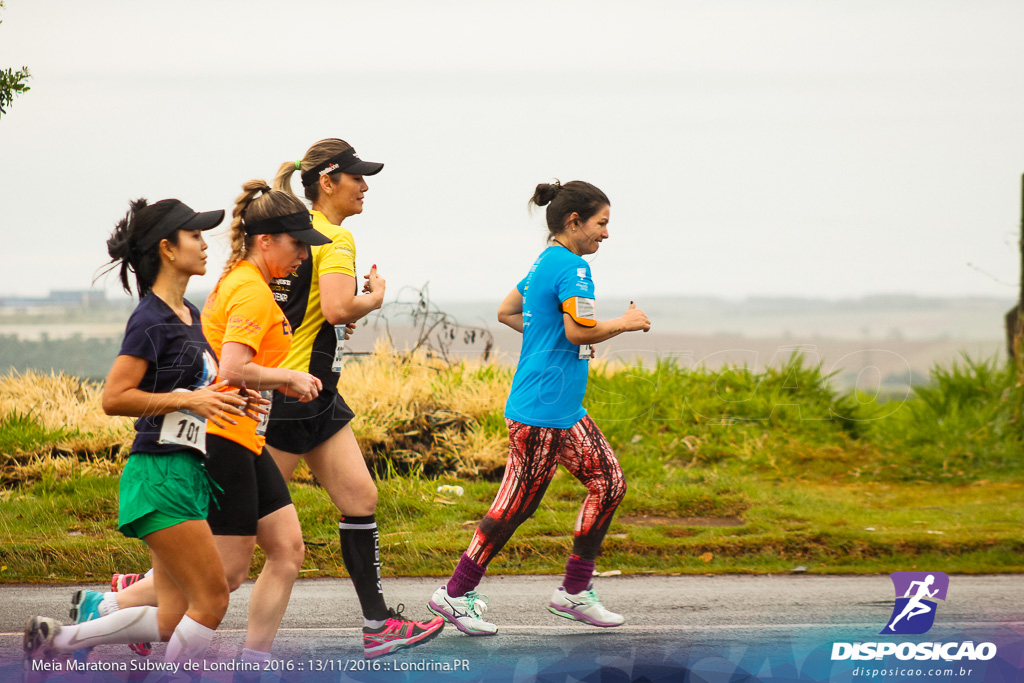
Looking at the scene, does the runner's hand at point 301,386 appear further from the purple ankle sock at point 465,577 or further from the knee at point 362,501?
the purple ankle sock at point 465,577

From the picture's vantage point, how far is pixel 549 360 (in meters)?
5.34

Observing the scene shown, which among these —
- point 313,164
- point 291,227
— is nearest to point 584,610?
point 291,227

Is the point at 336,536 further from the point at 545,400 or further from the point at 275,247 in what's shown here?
the point at 275,247

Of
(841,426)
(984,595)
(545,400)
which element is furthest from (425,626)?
(841,426)

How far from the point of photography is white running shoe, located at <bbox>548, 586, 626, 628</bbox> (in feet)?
18.6

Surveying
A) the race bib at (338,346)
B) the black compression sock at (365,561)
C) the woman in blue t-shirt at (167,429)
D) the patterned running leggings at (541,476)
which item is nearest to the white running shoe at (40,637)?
the woman in blue t-shirt at (167,429)

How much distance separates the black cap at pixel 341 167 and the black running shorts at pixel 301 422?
1.12 metres

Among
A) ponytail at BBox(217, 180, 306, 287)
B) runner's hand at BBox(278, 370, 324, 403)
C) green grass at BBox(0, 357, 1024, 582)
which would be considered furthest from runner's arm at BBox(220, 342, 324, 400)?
green grass at BBox(0, 357, 1024, 582)

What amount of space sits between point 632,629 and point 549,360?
1.61 meters

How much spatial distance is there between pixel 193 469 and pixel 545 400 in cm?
198

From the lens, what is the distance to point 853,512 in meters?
8.92

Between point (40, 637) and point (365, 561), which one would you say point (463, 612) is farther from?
point (40, 637)

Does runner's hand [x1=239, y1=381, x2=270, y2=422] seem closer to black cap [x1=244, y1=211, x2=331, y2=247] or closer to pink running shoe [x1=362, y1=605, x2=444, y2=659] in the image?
black cap [x1=244, y1=211, x2=331, y2=247]

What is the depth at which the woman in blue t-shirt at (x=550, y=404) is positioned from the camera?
530 cm
